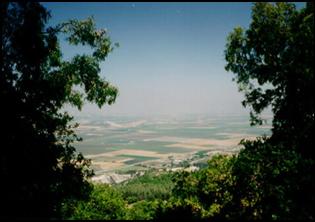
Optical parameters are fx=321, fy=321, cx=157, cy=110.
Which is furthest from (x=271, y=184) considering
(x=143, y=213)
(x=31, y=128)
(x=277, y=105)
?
(x=143, y=213)

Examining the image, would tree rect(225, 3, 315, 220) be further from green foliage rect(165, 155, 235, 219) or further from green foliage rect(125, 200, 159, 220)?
green foliage rect(125, 200, 159, 220)

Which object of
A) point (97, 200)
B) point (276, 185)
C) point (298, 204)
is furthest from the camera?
point (97, 200)

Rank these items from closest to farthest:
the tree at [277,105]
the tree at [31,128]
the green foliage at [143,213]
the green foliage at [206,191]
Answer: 1. the tree at [31,128]
2. the tree at [277,105]
3. the green foliage at [206,191]
4. the green foliage at [143,213]

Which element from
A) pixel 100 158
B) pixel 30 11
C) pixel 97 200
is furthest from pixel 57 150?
pixel 100 158

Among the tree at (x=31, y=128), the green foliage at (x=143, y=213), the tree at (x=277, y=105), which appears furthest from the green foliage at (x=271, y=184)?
the tree at (x=31, y=128)

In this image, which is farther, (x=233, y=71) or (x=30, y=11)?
(x=233, y=71)

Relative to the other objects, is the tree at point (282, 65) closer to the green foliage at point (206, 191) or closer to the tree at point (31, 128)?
the green foliage at point (206, 191)

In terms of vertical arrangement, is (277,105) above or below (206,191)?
above

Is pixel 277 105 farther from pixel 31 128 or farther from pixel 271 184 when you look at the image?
pixel 31 128

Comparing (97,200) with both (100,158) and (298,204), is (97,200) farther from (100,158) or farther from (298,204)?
(100,158)
